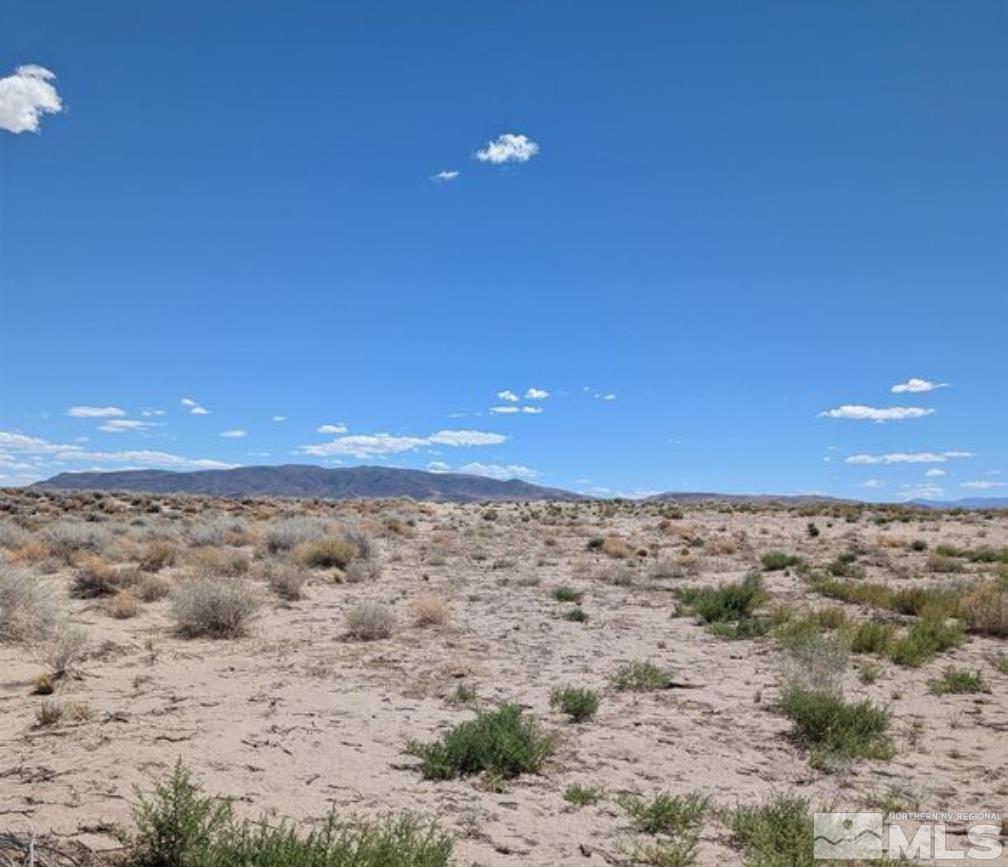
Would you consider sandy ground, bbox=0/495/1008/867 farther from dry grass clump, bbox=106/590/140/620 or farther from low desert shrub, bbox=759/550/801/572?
low desert shrub, bbox=759/550/801/572

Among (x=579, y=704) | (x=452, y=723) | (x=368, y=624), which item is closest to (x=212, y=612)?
(x=368, y=624)

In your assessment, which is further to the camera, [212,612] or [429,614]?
[429,614]

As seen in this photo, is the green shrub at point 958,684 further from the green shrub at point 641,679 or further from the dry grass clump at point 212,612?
the dry grass clump at point 212,612

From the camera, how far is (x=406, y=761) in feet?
22.8

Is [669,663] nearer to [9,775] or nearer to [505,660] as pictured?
[505,660]

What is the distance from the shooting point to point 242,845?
4367mm

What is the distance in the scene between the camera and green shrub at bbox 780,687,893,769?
7.27 meters

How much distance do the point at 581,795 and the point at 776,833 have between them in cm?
146

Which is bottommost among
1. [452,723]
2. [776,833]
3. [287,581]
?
[452,723]

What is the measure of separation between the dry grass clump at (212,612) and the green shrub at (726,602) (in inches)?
319

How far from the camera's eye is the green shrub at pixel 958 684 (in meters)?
9.59

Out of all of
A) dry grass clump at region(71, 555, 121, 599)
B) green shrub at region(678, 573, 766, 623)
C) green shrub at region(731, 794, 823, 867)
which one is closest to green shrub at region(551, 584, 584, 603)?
green shrub at region(678, 573, 766, 623)

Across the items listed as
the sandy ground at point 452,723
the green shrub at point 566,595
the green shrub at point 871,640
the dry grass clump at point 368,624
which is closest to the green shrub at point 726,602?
the sandy ground at point 452,723

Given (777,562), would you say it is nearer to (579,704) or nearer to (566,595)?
(566,595)
